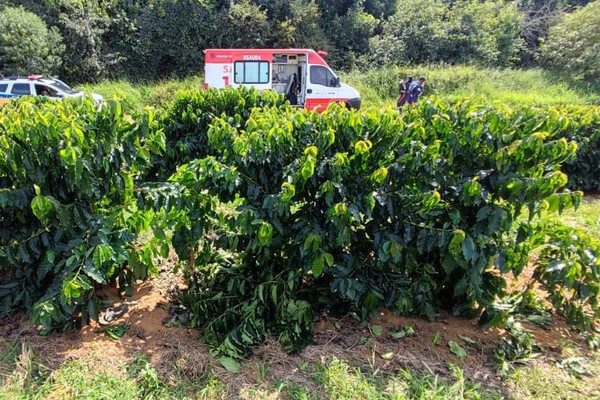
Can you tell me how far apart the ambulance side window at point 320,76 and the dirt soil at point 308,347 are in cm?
1167

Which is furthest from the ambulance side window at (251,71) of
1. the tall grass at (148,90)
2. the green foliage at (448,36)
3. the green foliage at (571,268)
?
the green foliage at (571,268)

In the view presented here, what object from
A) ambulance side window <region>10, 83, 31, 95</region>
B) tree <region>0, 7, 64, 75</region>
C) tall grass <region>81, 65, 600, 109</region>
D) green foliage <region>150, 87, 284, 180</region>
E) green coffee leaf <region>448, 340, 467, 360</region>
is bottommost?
green coffee leaf <region>448, 340, 467, 360</region>

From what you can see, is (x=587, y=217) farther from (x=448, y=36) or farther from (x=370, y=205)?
(x=448, y=36)

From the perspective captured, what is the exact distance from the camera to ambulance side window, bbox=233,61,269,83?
13.8m

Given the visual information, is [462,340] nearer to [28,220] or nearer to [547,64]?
[28,220]

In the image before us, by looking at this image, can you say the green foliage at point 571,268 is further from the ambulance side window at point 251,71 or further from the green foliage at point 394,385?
the ambulance side window at point 251,71

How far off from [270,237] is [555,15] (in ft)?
99.9

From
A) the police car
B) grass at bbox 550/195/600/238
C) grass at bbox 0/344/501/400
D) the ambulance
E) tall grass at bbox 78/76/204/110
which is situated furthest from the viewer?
tall grass at bbox 78/76/204/110

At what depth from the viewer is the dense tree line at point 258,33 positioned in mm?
19797

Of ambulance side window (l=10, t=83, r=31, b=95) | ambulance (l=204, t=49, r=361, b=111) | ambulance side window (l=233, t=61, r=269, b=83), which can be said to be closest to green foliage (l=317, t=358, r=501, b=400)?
ambulance (l=204, t=49, r=361, b=111)

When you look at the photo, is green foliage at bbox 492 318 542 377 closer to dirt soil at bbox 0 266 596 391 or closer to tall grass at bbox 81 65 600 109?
dirt soil at bbox 0 266 596 391

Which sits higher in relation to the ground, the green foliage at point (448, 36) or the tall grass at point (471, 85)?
the green foliage at point (448, 36)

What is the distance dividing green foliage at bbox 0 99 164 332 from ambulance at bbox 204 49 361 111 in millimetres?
11234

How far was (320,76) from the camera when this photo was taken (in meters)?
13.7
